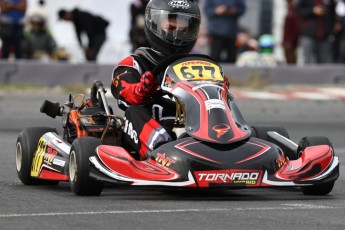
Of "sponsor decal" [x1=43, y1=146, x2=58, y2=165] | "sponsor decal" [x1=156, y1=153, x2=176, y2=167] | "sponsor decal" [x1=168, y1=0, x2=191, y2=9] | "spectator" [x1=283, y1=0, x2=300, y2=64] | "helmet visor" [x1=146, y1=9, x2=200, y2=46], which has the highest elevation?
"sponsor decal" [x1=168, y1=0, x2=191, y2=9]

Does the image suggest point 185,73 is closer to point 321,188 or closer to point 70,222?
point 321,188

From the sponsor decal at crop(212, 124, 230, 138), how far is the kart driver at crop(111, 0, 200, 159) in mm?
419

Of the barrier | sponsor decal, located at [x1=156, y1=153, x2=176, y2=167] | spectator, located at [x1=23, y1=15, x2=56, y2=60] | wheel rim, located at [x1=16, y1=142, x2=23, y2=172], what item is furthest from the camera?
spectator, located at [x1=23, y1=15, x2=56, y2=60]

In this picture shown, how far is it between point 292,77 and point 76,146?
11.9 m

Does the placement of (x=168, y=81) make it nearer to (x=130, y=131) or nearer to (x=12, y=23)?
(x=130, y=131)

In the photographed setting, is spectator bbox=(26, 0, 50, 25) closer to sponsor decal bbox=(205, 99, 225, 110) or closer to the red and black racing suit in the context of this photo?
the red and black racing suit

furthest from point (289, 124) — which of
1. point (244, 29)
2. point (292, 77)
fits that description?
point (244, 29)

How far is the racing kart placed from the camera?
301 inches

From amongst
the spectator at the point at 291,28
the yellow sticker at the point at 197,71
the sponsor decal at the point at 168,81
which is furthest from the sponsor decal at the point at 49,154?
the spectator at the point at 291,28

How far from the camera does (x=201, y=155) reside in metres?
7.67

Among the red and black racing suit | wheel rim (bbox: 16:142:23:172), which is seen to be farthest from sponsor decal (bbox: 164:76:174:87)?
wheel rim (bbox: 16:142:23:172)

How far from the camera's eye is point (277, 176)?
25.4ft

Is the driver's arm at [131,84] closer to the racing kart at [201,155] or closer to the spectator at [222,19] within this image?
the racing kart at [201,155]

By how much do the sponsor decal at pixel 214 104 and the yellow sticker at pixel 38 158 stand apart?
4.94 ft
